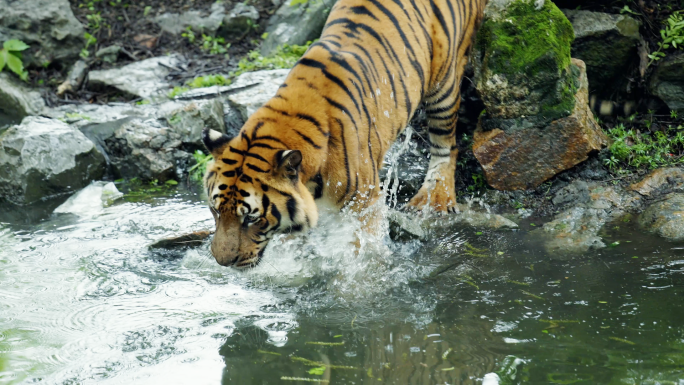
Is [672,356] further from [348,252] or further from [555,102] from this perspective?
[555,102]

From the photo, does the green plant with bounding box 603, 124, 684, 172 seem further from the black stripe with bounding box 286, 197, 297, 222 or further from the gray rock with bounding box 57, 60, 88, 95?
the gray rock with bounding box 57, 60, 88, 95

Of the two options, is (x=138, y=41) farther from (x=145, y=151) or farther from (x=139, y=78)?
(x=145, y=151)

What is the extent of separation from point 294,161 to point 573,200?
2.61 meters

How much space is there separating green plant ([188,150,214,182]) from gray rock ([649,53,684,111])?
4.23 m

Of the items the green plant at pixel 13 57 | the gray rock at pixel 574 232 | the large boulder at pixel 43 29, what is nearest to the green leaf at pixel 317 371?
the gray rock at pixel 574 232

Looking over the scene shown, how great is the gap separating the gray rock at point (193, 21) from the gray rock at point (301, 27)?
1178mm

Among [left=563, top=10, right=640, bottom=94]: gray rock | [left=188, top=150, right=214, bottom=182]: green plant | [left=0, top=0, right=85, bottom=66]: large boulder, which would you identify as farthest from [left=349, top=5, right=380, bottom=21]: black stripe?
[left=0, top=0, right=85, bottom=66]: large boulder

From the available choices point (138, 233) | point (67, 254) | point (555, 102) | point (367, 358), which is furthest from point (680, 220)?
point (67, 254)

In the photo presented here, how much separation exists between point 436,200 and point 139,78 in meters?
4.82

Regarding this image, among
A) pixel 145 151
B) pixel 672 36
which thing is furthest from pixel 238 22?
pixel 672 36

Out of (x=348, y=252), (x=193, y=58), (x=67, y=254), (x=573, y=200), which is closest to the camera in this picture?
(x=348, y=252)

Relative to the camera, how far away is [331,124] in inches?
146

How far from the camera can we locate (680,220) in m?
4.18

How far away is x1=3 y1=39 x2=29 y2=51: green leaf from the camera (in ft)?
26.7
